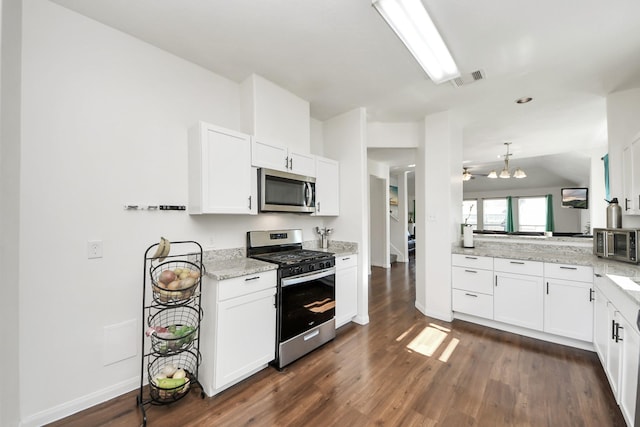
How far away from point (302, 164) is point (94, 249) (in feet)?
6.24

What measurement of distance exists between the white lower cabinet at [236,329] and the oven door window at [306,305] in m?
0.11

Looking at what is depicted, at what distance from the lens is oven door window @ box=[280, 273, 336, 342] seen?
2.25m

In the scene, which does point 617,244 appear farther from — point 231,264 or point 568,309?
point 231,264

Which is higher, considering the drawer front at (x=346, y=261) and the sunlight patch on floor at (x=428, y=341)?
the drawer front at (x=346, y=261)

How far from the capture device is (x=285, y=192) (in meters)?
2.68

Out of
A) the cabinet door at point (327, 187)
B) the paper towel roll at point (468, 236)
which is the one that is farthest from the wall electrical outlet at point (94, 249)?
the paper towel roll at point (468, 236)

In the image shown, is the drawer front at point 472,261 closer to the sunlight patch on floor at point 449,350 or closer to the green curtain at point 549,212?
the sunlight patch on floor at point 449,350

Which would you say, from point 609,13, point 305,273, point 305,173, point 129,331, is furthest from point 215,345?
point 609,13

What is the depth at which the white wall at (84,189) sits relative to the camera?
1.61 metres

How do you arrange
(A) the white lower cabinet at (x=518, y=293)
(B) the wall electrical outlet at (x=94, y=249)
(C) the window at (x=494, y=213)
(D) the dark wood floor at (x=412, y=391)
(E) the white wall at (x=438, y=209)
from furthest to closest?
(C) the window at (x=494, y=213) < (E) the white wall at (x=438, y=209) < (A) the white lower cabinet at (x=518, y=293) < (B) the wall electrical outlet at (x=94, y=249) < (D) the dark wood floor at (x=412, y=391)

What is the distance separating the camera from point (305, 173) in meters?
2.90

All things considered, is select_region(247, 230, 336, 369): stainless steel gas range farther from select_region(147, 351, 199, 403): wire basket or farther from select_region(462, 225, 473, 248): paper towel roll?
select_region(462, 225, 473, 248): paper towel roll

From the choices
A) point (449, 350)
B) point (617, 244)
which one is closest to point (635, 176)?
point (617, 244)

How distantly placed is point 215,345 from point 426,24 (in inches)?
104
